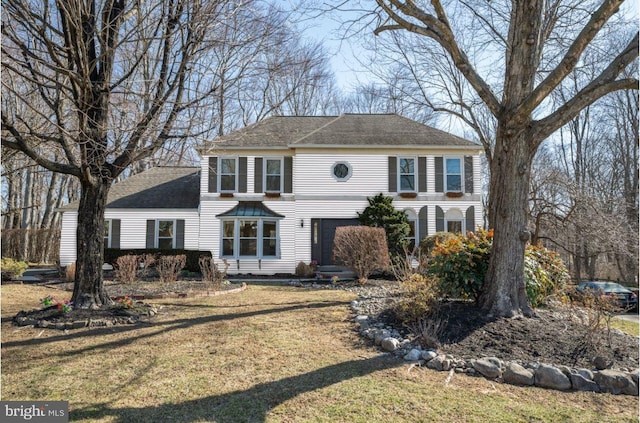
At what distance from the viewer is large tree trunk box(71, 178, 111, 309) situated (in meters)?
6.93

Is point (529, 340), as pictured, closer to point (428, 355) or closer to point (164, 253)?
point (428, 355)

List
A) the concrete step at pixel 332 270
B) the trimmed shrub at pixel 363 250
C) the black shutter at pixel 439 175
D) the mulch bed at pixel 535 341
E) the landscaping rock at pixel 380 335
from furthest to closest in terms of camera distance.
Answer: the black shutter at pixel 439 175 < the concrete step at pixel 332 270 < the trimmed shrub at pixel 363 250 < the landscaping rock at pixel 380 335 < the mulch bed at pixel 535 341

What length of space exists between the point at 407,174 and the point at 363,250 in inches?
254

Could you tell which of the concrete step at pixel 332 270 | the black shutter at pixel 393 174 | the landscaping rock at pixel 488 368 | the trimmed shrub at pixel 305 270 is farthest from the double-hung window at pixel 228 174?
the landscaping rock at pixel 488 368

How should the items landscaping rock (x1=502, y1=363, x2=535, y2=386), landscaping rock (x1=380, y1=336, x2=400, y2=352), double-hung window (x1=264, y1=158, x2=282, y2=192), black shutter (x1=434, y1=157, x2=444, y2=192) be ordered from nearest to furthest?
landscaping rock (x1=502, y1=363, x2=535, y2=386), landscaping rock (x1=380, y1=336, x2=400, y2=352), black shutter (x1=434, y1=157, x2=444, y2=192), double-hung window (x1=264, y1=158, x2=282, y2=192)

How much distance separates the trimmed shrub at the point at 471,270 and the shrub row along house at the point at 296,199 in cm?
884

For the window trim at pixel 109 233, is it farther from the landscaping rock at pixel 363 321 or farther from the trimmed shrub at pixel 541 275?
the trimmed shrub at pixel 541 275

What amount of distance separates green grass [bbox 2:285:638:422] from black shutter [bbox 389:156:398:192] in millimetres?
10898

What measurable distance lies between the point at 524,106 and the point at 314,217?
1121 centimetres

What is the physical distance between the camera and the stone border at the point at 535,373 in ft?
13.3

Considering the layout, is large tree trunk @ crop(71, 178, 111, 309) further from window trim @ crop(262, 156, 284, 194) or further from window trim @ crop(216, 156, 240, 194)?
window trim @ crop(262, 156, 284, 194)

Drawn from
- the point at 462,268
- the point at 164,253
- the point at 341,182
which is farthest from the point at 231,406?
the point at 341,182

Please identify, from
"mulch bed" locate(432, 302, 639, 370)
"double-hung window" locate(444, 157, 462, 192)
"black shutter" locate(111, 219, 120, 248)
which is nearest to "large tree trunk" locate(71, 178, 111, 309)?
"mulch bed" locate(432, 302, 639, 370)

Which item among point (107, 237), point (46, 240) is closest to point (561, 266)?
point (107, 237)
